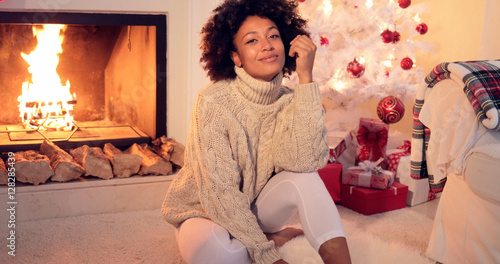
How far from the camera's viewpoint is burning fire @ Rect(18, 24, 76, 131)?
7.46 feet

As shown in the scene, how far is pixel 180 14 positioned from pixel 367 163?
1.15 m

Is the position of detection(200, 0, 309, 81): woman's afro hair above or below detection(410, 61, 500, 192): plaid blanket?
above

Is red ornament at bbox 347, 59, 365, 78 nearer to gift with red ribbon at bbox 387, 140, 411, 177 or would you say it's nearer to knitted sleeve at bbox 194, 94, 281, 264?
gift with red ribbon at bbox 387, 140, 411, 177

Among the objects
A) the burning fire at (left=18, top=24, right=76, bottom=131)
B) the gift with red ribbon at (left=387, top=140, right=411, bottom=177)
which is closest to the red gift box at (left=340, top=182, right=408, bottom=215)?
the gift with red ribbon at (left=387, top=140, right=411, bottom=177)

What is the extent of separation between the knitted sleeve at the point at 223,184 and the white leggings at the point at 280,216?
0.04m

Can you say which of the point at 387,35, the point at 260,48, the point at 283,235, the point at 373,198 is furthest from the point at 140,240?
the point at 387,35

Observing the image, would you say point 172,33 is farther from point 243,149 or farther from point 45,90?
point 243,149

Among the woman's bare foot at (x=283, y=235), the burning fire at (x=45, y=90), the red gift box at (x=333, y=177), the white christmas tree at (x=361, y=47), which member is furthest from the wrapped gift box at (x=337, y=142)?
the burning fire at (x=45, y=90)

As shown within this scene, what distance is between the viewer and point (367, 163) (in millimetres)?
2359

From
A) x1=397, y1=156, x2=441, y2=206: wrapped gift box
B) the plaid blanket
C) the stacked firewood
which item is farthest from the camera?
x1=397, y1=156, x2=441, y2=206: wrapped gift box

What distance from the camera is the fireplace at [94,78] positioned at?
2207 millimetres

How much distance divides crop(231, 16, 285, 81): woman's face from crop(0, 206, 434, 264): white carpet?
0.65 m

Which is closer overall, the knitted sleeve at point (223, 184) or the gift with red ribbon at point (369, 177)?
the knitted sleeve at point (223, 184)

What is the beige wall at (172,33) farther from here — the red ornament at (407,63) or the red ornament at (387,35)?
the red ornament at (407,63)
